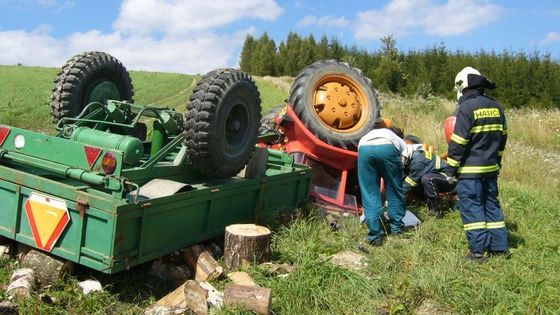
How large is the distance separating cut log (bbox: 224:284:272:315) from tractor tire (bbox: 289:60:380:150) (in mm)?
3344

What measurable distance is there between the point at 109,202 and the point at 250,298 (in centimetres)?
119

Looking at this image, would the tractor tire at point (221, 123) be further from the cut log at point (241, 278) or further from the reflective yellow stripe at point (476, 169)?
the reflective yellow stripe at point (476, 169)

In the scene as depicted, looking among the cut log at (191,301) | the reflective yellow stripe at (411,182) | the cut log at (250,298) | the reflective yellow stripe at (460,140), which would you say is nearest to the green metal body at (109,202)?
the cut log at (191,301)

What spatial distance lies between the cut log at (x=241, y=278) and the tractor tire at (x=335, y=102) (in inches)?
111

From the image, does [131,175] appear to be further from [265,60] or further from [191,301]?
[265,60]

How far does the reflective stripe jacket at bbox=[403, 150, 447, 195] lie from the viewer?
6.87 meters

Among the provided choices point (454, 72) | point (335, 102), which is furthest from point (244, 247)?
point (454, 72)

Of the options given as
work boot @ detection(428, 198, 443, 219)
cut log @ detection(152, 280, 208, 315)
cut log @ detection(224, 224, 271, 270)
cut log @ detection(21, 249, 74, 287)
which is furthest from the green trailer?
work boot @ detection(428, 198, 443, 219)

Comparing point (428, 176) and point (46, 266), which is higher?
point (428, 176)

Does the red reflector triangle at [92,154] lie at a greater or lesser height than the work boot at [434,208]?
greater

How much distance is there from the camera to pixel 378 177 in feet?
19.7

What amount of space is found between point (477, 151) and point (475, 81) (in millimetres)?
706

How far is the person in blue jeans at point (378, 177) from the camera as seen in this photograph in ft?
18.8

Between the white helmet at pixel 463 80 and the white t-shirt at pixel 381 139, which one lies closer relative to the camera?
the white helmet at pixel 463 80
